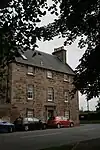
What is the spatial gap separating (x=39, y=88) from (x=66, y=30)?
29.0 m

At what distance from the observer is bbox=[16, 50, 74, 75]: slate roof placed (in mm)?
43719

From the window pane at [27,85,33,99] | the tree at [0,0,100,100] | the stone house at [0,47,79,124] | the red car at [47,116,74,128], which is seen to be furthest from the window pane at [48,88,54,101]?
the tree at [0,0,100,100]

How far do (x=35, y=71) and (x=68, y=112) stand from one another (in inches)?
390

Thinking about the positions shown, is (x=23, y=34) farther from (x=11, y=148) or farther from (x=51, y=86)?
(x=51, y=86)

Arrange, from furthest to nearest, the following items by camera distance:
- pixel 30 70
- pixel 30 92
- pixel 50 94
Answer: pixel 50 94
pixel 30 70
pixel 30 92

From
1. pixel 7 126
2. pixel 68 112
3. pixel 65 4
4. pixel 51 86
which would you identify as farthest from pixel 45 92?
pixel 65 4

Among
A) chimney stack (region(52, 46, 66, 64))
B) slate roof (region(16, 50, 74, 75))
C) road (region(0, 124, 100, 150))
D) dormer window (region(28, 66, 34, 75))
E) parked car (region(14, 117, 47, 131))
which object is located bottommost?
Answer: road (region(0, 124, 100, 150))

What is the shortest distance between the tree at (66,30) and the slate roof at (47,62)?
2589 centimetres

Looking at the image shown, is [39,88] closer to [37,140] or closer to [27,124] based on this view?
[27,124]

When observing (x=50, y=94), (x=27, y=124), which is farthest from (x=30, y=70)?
(x=27, y=124)

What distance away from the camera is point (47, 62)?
1871 inches

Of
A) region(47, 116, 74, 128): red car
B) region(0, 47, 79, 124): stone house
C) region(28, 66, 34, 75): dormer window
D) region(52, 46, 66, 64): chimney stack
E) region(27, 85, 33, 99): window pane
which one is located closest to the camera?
region(47, 116, 74, 128): red car

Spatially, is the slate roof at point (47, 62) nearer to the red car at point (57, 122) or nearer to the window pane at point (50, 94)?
the window pane at point (50, 94)

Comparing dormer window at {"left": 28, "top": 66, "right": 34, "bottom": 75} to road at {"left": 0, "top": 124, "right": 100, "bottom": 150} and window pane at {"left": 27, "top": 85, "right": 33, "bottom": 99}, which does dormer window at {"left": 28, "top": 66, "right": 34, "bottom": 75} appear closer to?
window pane at {"left": 27, "top": 85, "right": 33, "bottom": 99}
